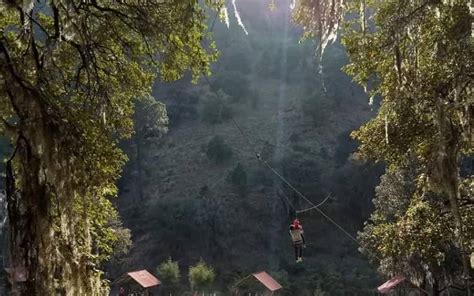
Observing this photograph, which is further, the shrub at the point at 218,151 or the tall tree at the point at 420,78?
the shrub at the point at 218,151

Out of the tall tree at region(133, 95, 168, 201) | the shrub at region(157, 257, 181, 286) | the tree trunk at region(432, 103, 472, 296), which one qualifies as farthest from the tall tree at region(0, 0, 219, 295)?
the tall tree at region(133, 95, 168, 201)

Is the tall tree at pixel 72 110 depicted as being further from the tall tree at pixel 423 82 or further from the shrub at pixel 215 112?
the shrub at pixel 215 112

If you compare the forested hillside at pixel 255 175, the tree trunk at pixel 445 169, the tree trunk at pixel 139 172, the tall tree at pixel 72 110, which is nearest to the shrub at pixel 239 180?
the forested hillside at pixel 255 175

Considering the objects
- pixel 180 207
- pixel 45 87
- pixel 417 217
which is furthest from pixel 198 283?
pixel 45 87

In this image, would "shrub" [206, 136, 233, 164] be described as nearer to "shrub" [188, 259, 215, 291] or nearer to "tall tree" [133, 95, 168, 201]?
"tall tree" [133, 95, 168, 201]

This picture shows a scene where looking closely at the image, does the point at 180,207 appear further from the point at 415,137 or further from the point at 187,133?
the point at 415,137

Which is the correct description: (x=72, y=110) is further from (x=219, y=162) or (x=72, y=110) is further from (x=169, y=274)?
(x=219, y=162)

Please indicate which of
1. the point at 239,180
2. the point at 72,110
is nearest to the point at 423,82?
the point at 72,110
